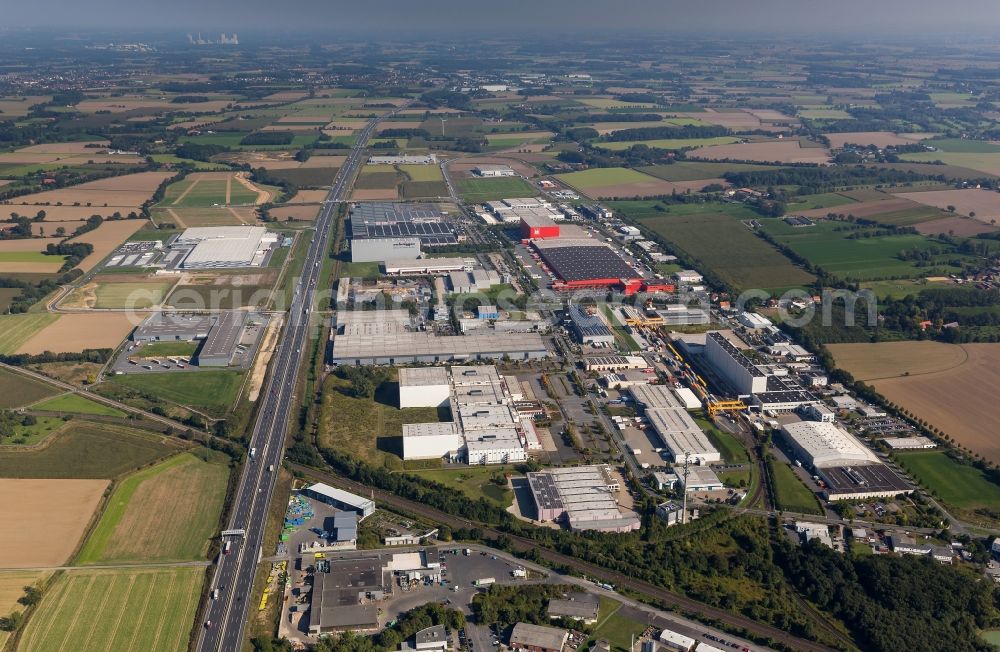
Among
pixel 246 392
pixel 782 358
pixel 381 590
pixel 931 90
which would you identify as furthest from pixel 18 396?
pixel 931 90

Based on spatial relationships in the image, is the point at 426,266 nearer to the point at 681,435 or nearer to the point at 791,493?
the point at 681,435

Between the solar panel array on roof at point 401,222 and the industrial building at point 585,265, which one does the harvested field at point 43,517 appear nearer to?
the industrial building at point 585,265

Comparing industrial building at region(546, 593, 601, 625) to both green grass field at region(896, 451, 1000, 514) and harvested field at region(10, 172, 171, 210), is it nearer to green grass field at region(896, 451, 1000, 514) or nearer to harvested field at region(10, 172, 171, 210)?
green grass field at region(896, 451, 1000, 514)

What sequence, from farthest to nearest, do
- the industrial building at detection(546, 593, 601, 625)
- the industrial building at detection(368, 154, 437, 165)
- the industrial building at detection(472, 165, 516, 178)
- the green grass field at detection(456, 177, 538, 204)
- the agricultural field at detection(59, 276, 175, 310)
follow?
1. the industrial building at detection(368, 154, 437, 165)
2. the industrial building at detection(472, 165, 516, 178)
3. the green grass field at detection(456, 177, 538, 204)
4. the agricultural field at detection(59, 276, 175, 310)
5. the industrial building at detection(546, 593, 601, 625)

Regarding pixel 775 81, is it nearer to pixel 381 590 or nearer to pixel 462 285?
pixel 462 285

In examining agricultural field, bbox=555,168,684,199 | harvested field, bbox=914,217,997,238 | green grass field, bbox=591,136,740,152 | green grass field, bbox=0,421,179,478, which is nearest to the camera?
green grass field, bbox=0,421,179,478

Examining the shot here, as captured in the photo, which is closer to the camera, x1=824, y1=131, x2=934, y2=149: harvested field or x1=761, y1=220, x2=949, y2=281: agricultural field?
x1=761, y1=220, x2=949, y2=281: agricultural field

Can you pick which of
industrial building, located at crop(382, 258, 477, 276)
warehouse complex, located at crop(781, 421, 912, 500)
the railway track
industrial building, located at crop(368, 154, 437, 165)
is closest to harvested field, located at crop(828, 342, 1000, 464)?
warehouse complex, located at crop(781, 421, 912, 500)
